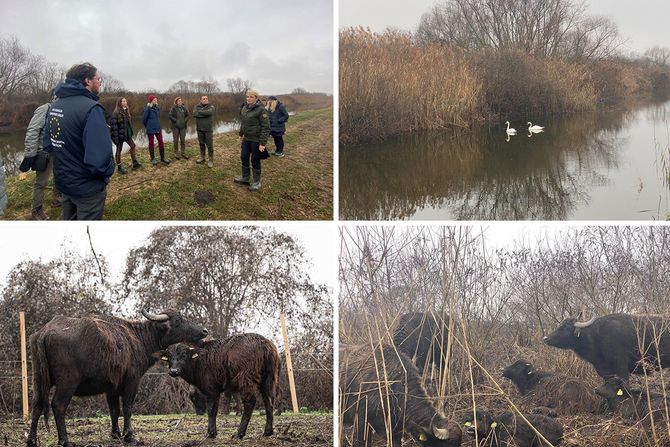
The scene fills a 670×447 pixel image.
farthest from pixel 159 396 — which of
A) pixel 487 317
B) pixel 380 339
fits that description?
pixel 487 317

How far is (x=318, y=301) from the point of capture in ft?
19.3

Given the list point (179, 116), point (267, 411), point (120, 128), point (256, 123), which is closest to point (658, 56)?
point (256, 123)

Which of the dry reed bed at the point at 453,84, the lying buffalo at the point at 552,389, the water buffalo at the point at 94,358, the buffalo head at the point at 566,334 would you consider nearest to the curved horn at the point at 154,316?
the water buffalo at the point at 94,358

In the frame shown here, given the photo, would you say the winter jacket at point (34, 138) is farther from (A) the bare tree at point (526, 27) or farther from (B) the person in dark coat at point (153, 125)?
(A) the bare tree at point (526, 27)

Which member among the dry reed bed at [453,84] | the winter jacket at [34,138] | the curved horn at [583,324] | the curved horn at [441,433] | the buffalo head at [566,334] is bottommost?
the curved horn at [441,433]

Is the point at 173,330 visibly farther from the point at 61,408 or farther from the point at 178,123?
the point at 178,123

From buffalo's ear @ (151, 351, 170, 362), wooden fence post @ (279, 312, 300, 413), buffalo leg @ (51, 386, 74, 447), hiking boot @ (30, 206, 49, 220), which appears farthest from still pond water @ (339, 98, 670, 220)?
hiking boot @ (30, 206, 49, 220)

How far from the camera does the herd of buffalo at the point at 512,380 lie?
4.89 m

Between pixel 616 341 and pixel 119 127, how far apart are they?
17.5 ft

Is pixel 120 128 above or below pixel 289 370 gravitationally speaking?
above

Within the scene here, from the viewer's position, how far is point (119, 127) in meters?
6.73

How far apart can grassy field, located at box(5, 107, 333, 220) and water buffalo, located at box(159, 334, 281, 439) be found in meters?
1.49

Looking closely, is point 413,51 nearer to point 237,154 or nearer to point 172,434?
point 237,154

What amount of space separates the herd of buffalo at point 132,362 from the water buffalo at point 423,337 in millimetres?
1068
